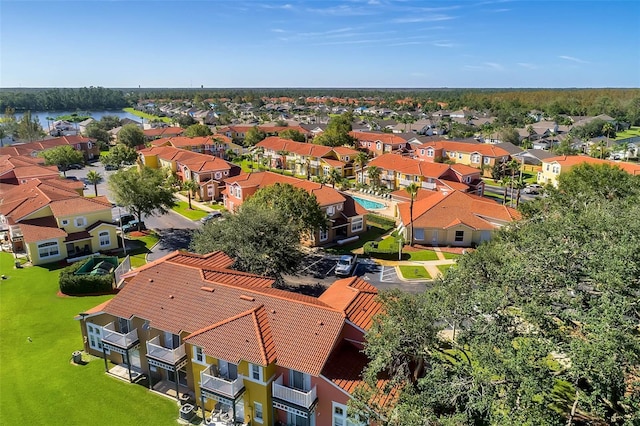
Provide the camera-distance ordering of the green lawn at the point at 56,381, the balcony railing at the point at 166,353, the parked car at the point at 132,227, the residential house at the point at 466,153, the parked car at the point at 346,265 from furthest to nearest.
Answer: the residential house at the point at 466,153 < the parked car at the point at 132,227 < the parked car at the point at 346,265 < the balcony railing at the point at 166,353 < the green lawn at the point at 56,381

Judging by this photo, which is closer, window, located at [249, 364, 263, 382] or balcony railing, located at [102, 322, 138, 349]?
window, located at [249, 364, 263, 382]

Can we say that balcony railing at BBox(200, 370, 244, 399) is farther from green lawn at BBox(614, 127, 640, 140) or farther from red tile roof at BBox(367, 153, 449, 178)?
green lawn at BBox(614, 127, 640, 140)

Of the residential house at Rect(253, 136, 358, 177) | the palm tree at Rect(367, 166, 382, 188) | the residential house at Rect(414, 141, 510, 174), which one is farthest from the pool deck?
the residential house at Rect(414, 141, 510, 174)

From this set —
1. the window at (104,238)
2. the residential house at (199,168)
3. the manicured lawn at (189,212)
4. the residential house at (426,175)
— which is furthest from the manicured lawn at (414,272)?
the residential house at (199,168)

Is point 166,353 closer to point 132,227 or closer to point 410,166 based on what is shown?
point 132,227

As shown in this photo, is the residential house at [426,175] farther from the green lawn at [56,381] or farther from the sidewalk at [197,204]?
the green lawn at [56,381]

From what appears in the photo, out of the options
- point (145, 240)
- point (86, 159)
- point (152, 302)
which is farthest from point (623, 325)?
point (86, 159)
